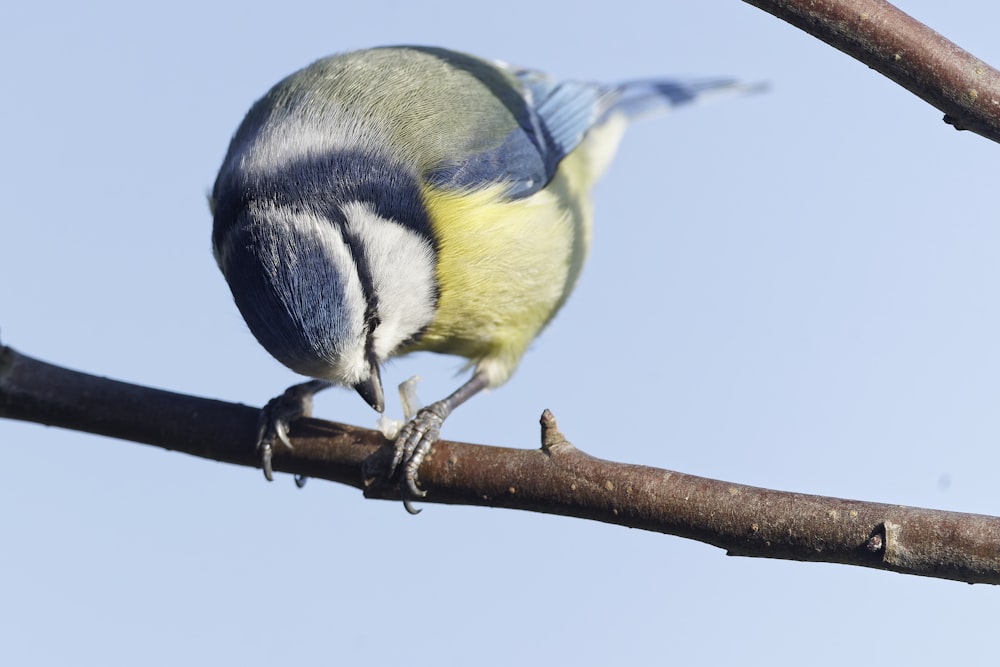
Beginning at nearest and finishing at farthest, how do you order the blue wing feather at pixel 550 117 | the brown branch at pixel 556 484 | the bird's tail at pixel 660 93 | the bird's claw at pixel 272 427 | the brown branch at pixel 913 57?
the brown branch at pixel 556 484, the brown branch at pixel 913 57, the bird's claw at pixel 272 427, the blue wing feather at pixel 550 117, the bird's tail at pixel 660 93

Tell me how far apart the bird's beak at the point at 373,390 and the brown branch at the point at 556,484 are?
0.13 metres

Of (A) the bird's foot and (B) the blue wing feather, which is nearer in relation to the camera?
(A) the bird's foot

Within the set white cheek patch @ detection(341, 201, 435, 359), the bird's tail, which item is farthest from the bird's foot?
the bird's tail

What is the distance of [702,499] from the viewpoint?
2064 mm

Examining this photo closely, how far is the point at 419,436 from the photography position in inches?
107

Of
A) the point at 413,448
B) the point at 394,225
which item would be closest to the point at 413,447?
the point at 413,448

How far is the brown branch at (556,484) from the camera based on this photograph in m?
1.88

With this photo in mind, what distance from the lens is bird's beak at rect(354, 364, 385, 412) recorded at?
2.78 meters

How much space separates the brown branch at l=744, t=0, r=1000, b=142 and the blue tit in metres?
1.22

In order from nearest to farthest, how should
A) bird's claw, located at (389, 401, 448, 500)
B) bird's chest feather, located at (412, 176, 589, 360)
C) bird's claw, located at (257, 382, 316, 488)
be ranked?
bird's claw, located at (389, 401, 448, 500), bird's claw, located at (257, 382, 316, 488), bird's chest feather, located at (412, 176, 589, 360)

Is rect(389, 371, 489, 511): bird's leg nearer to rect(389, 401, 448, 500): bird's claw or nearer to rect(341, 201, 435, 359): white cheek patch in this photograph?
rect(389, 401, 448, 500): bird's claw

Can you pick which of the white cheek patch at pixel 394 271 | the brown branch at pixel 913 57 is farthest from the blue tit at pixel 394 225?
the brown branch at pixel 913 57

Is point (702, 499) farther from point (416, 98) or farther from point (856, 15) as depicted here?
point (416, 98)

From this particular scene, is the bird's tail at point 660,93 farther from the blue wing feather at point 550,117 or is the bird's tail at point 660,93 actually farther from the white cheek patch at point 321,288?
the white cheek patch at point 321,288
